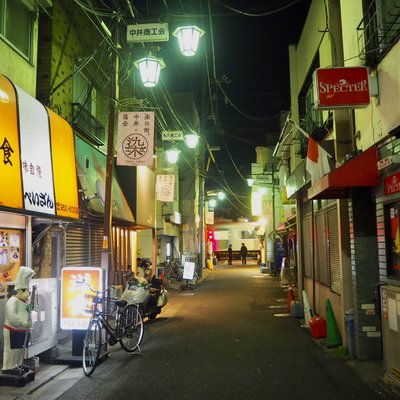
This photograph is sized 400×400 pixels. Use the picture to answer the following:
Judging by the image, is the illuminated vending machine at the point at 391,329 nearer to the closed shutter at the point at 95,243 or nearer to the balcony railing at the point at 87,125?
the closed shutter at the point at 95,243

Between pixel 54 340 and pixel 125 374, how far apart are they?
1.77 metres

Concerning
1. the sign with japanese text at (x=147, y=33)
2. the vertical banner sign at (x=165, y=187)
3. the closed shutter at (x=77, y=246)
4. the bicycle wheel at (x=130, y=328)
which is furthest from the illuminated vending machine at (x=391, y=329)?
the vertical banner sign at (x=165, y=187)

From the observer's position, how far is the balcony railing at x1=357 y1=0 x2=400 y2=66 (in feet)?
22.6

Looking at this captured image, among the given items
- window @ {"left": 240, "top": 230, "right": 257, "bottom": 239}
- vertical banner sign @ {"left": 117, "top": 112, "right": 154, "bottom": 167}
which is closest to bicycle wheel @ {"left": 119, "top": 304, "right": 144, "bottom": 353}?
vertical banner sign @ {"left": 117, "top": 112, "right": 154, "bottom": 167}

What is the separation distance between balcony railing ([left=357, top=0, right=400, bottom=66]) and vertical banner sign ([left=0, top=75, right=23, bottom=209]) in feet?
20.6

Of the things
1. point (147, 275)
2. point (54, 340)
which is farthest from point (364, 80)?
point (147, 275)

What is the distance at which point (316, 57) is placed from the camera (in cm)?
1316

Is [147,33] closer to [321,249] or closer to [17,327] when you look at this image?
[17,327]

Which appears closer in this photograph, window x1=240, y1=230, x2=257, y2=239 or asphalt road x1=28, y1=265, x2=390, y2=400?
asphalt road x1=28, y1=265, x2=390, y2=400

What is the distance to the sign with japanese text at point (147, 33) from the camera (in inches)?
418

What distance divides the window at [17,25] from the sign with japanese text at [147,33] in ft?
7.66

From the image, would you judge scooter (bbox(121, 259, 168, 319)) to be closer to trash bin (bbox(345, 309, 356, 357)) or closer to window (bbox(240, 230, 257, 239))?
trash bin (bbox(345, 309, 356, 357))

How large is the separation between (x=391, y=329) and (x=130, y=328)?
548 centimetres

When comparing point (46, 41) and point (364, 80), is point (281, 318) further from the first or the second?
point (46, 41)
